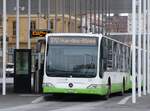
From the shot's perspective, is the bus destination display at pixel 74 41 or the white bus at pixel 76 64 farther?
the bus destination display at pixel 74 41

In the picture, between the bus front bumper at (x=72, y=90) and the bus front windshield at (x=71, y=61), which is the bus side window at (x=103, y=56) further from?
the bus front bumper at (x=72, y=90)

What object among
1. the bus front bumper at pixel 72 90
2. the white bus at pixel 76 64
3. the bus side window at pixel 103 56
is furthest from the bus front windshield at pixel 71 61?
the bus front bumper at pixel 72 90

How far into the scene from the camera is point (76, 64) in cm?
2355

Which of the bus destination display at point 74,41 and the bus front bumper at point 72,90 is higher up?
the bus destination display at point 74,41

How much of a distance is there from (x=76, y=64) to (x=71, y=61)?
0.24m

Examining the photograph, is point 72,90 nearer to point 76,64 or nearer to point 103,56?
point 76,64

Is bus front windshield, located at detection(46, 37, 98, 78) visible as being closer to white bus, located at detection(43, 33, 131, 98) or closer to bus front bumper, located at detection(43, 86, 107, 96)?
white bus, located at detection(43, 33, 131, 98)

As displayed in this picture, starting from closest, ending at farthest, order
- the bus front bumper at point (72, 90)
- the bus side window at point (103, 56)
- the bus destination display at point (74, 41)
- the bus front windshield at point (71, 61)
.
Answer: the bus front bumper at point (72, 90), the bus front windshield at point (71, 61), the bus side window at point (103, 56), the bus destination display at point (74, 41)

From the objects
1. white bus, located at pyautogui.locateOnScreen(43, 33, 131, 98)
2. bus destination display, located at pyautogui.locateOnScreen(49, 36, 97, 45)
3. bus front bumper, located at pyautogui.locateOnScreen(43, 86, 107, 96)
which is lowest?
bus front bumper, located at pyautogui.locateOnScreen(43, 86, 107, 96)

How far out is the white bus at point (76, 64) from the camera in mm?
23297

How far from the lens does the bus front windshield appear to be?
2344cm

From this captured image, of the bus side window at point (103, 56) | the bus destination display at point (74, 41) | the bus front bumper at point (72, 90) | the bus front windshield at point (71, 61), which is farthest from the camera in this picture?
the bus destination display at point (74, 41)

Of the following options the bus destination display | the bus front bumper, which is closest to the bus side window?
the bus destination display

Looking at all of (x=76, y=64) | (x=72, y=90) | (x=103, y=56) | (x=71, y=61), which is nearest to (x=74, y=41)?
(x=71, y=61)
